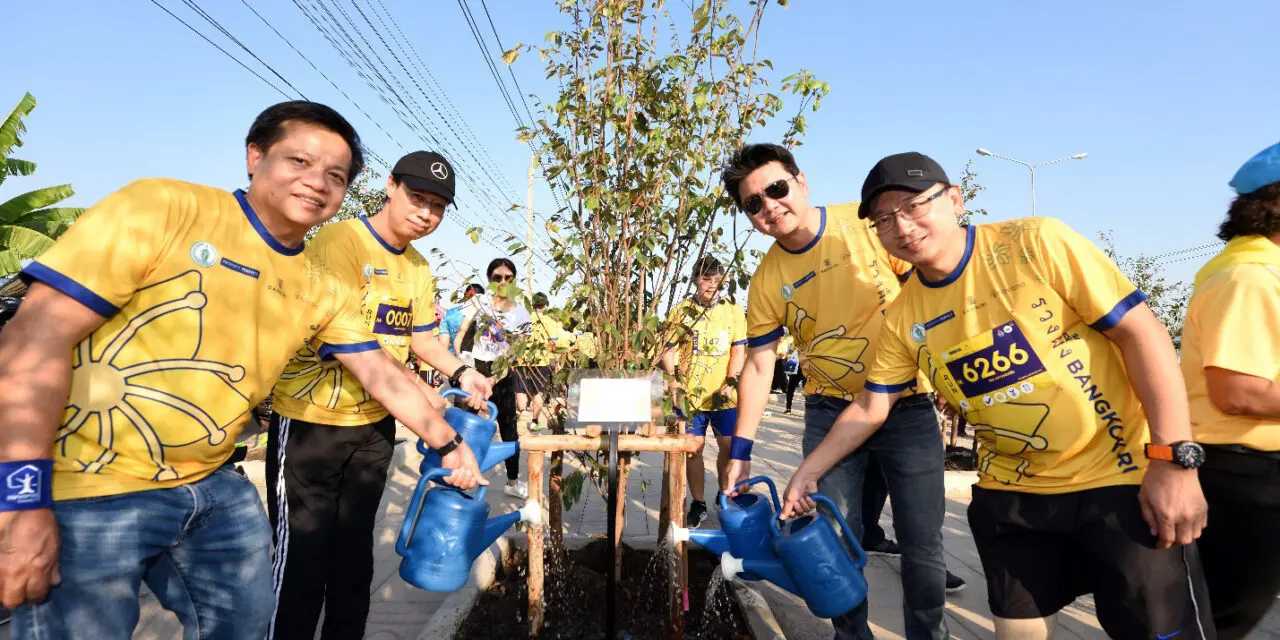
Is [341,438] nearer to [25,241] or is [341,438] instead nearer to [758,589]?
[758,589]

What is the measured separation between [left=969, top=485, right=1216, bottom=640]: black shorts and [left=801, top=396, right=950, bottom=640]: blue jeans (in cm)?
43

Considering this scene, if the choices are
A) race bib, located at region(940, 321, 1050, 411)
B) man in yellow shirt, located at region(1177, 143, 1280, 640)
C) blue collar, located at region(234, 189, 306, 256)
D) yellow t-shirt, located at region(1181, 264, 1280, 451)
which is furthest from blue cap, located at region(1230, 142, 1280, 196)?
blue collar, located at region(234, 189, 306, 256)

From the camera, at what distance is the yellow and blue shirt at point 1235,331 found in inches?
62.2

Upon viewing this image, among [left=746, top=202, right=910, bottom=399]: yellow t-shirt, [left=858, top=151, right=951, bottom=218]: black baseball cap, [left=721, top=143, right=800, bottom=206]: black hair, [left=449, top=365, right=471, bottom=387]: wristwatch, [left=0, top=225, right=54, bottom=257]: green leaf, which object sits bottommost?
[left=449, top=365, right=471, bottom=387]: wristwatch

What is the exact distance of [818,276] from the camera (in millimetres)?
2420

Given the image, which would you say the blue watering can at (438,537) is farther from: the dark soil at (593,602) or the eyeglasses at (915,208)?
the eyeglasses at (915,208)

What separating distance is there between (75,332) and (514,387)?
4.34 meters

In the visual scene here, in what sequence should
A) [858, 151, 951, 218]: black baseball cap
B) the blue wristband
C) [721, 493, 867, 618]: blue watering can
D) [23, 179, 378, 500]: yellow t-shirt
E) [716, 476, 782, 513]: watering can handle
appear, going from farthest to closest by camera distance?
[716, 476, 782, 513]: watering can handle, [721, 493, 867, 618]: blue watering can, [858, 151, 951, 218]: black baseball cap, [23, 179, 378, 500]: yellow t-shirt, the blue wristband

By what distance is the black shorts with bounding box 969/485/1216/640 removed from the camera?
1.47 m

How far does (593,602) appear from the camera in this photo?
2979 millimetres

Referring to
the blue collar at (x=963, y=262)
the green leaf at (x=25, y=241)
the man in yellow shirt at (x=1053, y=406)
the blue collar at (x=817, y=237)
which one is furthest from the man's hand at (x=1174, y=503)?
the green leaf at (x=25, y=241)

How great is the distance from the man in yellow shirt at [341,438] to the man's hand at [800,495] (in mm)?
1513

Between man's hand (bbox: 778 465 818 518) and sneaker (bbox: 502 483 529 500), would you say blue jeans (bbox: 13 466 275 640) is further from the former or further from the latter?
sneaker (bbox: 502 483 529 500)

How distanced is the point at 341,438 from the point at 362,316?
47 cm
